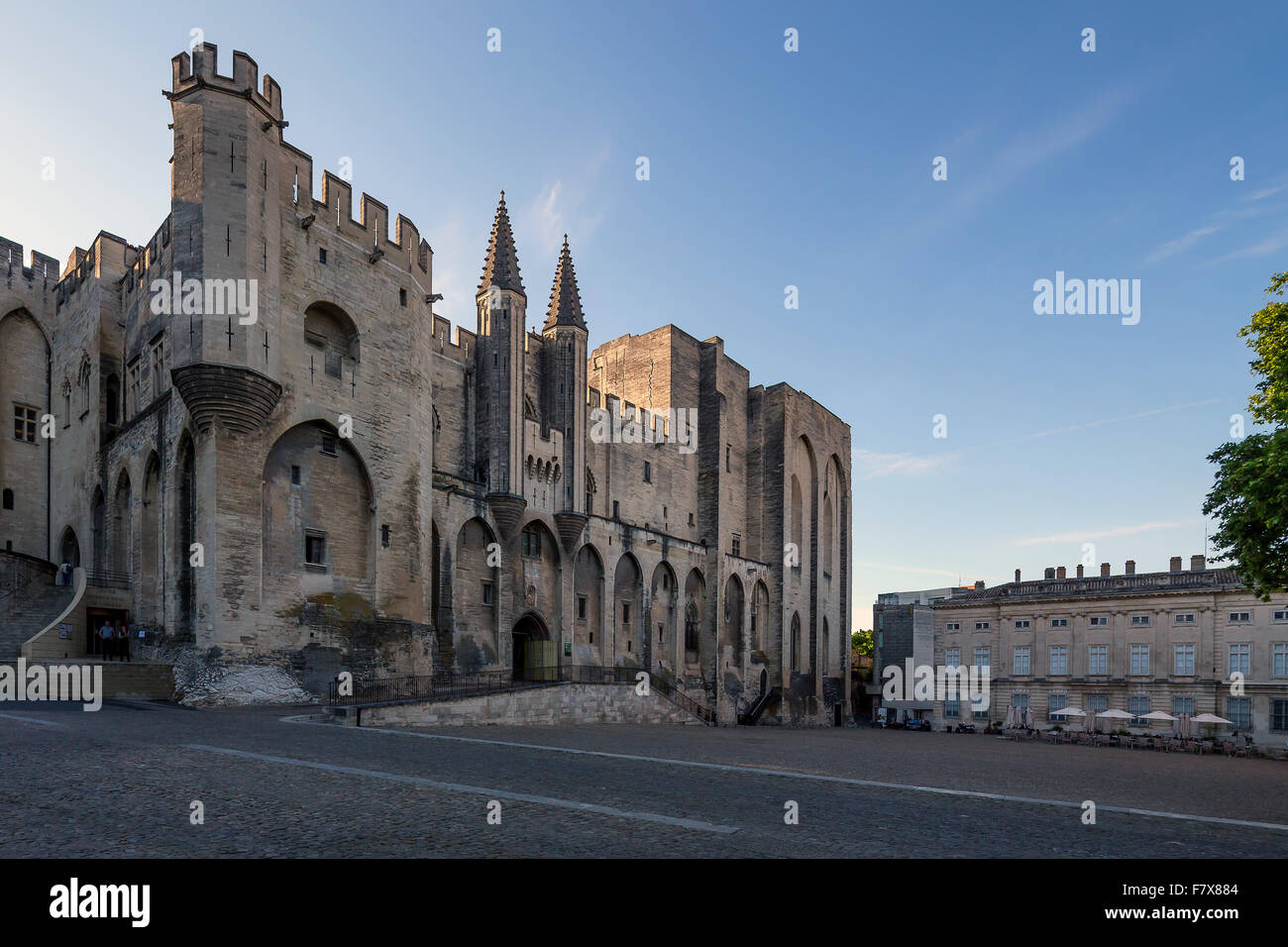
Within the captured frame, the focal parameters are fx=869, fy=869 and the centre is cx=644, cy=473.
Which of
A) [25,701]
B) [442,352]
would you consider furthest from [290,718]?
[442,352]

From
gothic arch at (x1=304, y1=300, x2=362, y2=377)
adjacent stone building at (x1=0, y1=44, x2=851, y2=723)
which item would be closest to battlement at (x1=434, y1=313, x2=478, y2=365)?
adjacent stone building at (x1=0, y1=44, x2=851, y2=723)

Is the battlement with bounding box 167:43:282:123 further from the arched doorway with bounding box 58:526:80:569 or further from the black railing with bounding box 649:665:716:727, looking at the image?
the black railing with bounding box 649:665:716:727

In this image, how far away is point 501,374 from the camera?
3728 cm

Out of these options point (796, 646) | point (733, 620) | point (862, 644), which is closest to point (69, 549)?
point (733, 620)

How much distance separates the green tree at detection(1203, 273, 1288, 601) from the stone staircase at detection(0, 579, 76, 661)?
3508cm

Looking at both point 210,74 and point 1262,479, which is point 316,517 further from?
point 1262,479

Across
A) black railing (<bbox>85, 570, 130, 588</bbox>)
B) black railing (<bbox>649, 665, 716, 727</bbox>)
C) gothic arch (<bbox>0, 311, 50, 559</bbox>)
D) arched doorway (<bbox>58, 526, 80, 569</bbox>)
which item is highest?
gothic arch (<bbox>0, 311, 50, 559</bbox>)

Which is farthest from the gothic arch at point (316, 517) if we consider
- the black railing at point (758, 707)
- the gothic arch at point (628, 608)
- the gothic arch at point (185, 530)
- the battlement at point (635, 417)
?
the black railing at point (758, 707)

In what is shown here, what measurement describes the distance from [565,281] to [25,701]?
2843cm

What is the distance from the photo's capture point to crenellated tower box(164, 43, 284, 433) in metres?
24.8

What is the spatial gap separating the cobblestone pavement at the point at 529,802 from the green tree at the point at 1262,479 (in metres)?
5.43

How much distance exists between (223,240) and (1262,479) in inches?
1079

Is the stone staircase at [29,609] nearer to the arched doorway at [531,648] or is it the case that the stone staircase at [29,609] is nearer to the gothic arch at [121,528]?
the gothic arch at [121,528]
